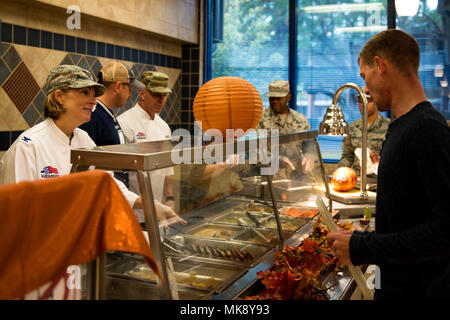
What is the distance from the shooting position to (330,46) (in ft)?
22.3

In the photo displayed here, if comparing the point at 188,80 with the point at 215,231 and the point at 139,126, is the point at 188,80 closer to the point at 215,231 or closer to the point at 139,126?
the point at 139,126

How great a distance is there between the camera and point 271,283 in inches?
71.9

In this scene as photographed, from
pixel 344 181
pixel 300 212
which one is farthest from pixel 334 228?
pixel 344 181

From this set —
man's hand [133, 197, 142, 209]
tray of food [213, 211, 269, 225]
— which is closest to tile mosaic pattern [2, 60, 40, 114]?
tray of food [213, 211, 269, 225]

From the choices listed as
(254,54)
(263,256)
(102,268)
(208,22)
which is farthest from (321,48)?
(102,268)

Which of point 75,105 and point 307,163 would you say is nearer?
point 75,105

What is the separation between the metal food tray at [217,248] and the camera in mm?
1918

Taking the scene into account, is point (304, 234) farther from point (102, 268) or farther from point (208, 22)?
point (208, 22)

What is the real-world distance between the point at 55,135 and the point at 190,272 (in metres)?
1.26

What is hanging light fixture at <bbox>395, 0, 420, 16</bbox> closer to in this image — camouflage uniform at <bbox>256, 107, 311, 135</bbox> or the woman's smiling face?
camouflage uniform at <bbox>256, 107, 311, 135</bbox>

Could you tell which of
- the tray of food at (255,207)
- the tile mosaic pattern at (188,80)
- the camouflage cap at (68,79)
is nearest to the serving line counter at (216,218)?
the tray of food at (255,207)

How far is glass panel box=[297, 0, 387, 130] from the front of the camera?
6.61 meters

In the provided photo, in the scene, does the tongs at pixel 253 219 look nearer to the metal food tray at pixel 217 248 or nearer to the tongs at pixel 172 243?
the metal food tray at pixel 217 248

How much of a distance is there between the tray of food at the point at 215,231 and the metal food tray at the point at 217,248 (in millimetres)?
28
